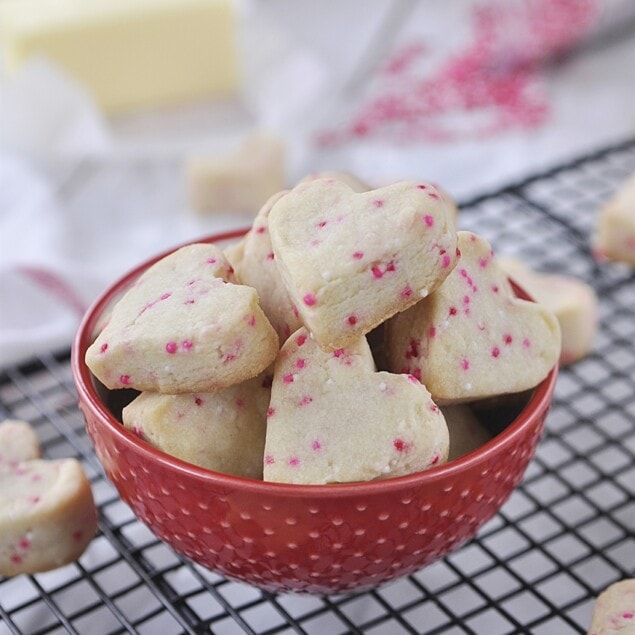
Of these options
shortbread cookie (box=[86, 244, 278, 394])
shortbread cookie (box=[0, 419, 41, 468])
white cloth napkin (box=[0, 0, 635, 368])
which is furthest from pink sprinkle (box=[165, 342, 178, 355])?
white cloth napkin (box=[0, 0, 635, 368])

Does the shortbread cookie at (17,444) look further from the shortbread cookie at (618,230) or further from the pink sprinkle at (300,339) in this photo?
the shortbread cookie at (618,230)

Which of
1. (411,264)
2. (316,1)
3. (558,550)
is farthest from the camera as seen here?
(316,1)

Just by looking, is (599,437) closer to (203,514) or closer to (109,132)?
(203,514)

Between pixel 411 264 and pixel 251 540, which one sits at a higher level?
pixel 411 264

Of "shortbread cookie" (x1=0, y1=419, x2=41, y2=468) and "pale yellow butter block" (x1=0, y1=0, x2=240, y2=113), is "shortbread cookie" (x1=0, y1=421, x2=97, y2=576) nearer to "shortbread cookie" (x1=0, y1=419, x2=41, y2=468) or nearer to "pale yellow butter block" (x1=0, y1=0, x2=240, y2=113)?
"shortbread cookie" (x1=0, y1=419, x2=41, y2=468)

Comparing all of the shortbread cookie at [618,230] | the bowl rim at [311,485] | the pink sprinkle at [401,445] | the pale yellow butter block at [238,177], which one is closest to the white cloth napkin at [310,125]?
the pale yellow butter block at [238,177]

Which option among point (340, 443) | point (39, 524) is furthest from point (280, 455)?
point (39, 524)

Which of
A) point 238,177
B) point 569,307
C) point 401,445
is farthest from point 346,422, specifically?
point 238,177

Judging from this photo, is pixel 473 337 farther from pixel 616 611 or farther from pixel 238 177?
pixel 238 177
